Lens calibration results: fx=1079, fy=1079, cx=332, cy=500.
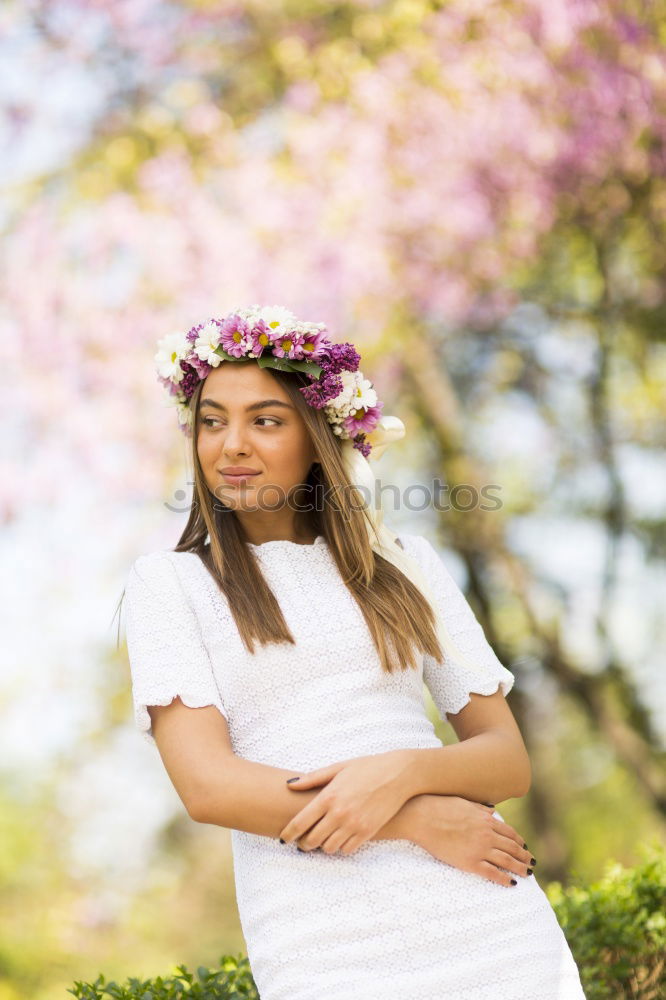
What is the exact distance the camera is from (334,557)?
7.29ft

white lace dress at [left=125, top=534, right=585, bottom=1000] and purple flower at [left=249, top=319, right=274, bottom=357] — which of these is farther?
purple flower at [left=249, top=319, right=274, bottom=357]

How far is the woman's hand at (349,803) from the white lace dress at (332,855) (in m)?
0.10

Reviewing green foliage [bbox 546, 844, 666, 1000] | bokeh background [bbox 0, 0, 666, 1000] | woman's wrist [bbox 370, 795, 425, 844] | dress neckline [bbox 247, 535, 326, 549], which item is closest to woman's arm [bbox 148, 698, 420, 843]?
woman's wrist [bbox 370, 795, 425, 844]

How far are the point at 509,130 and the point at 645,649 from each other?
3.98 m

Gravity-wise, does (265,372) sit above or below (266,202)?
below

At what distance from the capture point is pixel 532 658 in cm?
758

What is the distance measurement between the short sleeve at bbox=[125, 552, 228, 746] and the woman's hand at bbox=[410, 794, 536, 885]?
0.40m

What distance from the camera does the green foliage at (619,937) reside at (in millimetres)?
2633

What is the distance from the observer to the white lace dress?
1.75m

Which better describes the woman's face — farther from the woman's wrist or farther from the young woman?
the woman's wrist

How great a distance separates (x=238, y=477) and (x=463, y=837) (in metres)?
0.79

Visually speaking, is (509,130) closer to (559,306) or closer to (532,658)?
(559,306)

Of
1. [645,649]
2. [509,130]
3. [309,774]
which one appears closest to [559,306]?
[509,130]

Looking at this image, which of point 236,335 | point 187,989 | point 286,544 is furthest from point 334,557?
point 187,989
